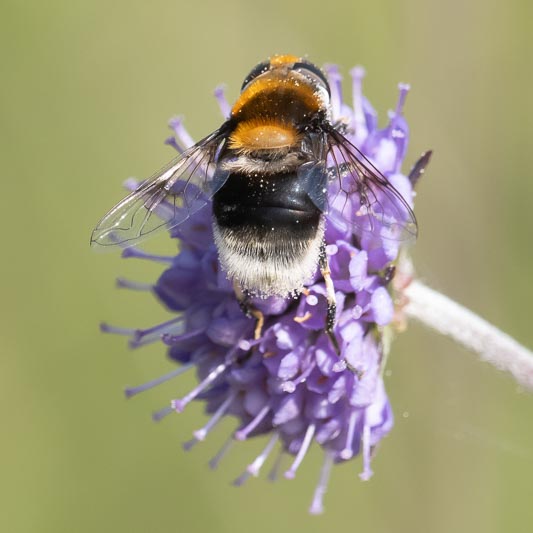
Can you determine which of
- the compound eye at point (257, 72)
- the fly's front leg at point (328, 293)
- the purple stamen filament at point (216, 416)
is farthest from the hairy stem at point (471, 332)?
the compound eye at point (257, 72)

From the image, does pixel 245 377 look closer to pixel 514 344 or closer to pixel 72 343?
pixel 514 344

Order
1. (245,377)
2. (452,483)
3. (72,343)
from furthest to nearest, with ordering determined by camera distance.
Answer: (72,343) → (452,483) → (245,377)

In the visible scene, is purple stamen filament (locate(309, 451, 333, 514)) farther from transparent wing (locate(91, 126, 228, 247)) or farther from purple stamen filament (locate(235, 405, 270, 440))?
transparent wing (locate(91, 126, 228, 247))

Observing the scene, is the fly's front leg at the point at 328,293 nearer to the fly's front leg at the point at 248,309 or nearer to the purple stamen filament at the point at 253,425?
the fly's front leg at the point at 248,309

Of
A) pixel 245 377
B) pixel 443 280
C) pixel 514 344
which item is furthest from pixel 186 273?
pixel 443 280

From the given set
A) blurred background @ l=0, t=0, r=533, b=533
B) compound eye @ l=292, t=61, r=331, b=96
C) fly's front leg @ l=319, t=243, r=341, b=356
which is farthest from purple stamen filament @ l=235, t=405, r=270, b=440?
blurred background @ l=0, t=0, r=533, b=533

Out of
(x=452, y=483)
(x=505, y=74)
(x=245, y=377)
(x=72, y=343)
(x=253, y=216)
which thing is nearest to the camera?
(x=253, y=216)

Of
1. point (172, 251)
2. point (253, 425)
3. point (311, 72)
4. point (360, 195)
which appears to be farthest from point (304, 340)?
point (172, 251)
